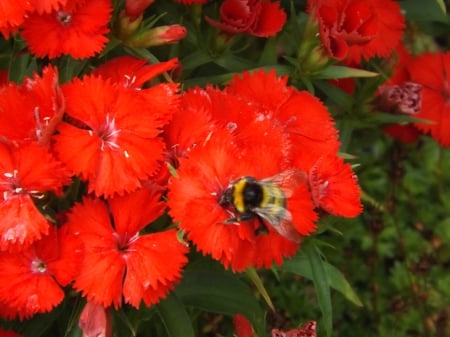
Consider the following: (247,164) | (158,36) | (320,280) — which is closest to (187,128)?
(247,164)

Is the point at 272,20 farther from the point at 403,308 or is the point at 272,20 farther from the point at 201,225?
the point at 403,308

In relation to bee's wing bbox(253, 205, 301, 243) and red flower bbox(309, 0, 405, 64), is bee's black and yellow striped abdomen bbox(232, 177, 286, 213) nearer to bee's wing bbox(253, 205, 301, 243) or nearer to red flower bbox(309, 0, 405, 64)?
bee's wing bbox(253, 205, 301, 243)

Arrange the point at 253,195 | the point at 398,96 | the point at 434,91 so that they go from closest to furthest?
the point at 253,195 → the point at 398,96 → the point at 434,91

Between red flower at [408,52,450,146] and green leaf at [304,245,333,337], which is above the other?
green leaf at [304,245,333,337]

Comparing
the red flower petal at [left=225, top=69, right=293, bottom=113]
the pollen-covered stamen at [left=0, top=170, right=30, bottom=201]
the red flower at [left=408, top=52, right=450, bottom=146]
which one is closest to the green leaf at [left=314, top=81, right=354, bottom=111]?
the red flower at [left=408, top=52, right=450, bottom=146]

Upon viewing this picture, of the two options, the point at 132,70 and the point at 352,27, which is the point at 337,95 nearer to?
the point at 352,27
